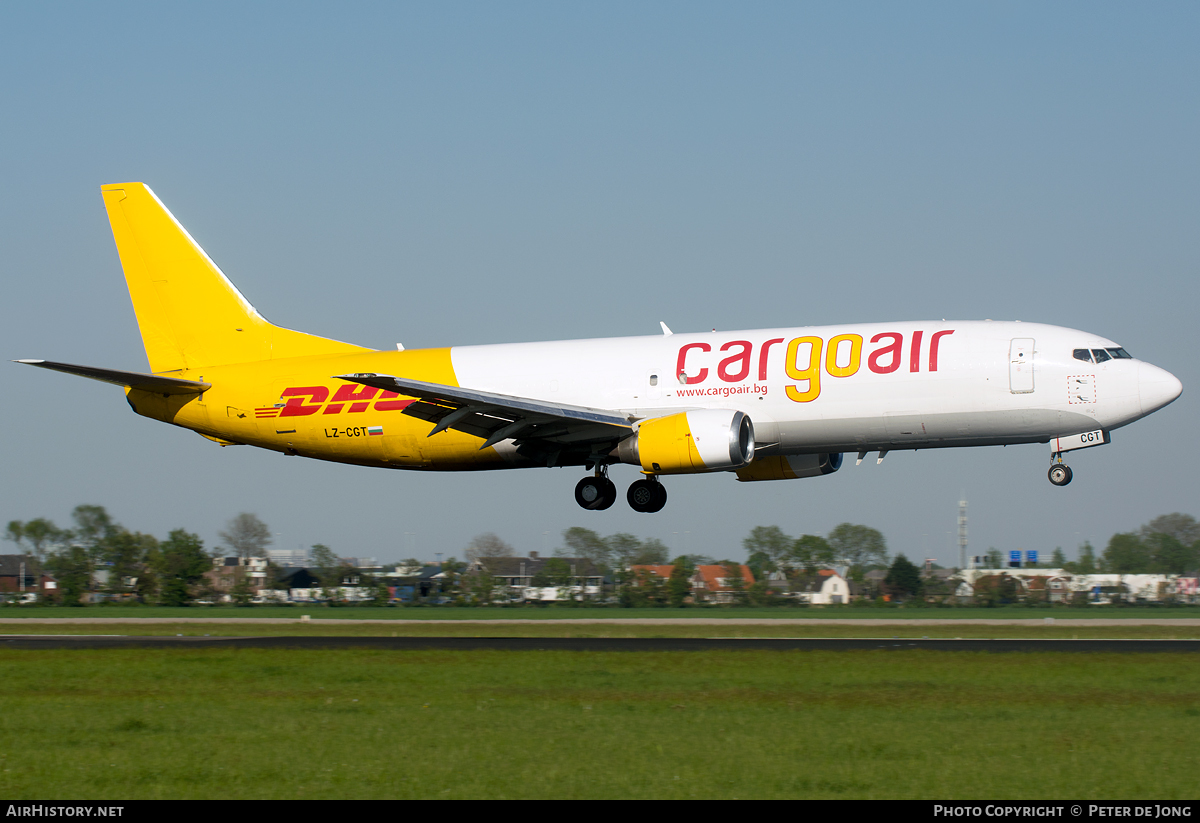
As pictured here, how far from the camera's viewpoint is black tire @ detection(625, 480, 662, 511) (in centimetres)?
3553

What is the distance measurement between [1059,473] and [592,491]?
12.7m

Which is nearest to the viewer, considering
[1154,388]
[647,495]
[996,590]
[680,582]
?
[1154,388]

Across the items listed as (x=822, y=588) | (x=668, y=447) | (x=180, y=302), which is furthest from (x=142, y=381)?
(x=822, y=588)

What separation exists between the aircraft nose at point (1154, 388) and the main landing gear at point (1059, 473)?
2404mm

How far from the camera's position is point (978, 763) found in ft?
45.1

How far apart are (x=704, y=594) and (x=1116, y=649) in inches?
1633

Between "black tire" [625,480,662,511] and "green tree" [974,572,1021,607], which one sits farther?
"green tree" [974,572,1021,607]

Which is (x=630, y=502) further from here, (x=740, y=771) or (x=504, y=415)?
(x=740, y=771)

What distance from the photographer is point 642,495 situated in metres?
35.6

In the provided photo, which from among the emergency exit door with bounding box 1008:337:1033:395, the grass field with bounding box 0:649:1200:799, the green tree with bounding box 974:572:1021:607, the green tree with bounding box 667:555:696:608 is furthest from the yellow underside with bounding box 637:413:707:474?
the green tree with bounding box 974:572:1021:607

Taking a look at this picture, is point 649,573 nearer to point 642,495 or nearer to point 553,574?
point 553,574

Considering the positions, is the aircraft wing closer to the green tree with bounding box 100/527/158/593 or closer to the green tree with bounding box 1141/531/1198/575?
the green tree with bounding box 100/527/158/593

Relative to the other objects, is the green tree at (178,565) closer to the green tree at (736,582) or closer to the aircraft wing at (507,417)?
the green tree at (736,582)
